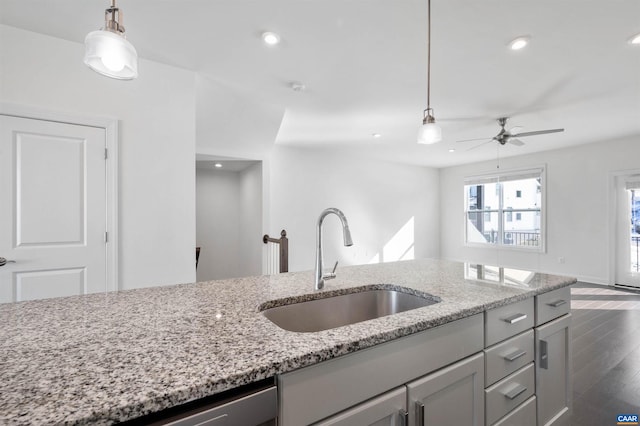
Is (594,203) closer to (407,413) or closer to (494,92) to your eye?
(494,92)

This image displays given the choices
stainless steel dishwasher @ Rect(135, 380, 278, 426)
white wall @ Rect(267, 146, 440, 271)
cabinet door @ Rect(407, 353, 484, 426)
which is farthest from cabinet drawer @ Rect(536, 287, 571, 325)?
white wall @ Rect(267, 146, 440, 271)

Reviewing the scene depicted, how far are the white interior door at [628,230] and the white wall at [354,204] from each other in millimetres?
3561

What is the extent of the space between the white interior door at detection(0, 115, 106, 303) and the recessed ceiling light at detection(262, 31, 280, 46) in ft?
4.96

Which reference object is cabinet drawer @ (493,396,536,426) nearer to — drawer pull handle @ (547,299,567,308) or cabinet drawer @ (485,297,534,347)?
cabinet drawer @ (485,297,534,347)

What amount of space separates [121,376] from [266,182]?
446 centimetres

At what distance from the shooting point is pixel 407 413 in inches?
35.4

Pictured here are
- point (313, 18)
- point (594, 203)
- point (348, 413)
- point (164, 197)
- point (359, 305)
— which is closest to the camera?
point (348, 413)

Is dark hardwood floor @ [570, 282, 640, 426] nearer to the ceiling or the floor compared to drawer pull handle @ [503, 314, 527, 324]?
nearer to the floor

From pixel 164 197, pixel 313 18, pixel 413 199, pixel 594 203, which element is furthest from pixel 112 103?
pixel 594 203

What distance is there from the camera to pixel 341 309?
143 centimetres

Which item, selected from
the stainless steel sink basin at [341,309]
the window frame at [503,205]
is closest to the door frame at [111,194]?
the stainless steel sink basin at [341,309]

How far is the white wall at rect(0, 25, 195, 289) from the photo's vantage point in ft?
7.14

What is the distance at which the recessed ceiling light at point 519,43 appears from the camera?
227cm

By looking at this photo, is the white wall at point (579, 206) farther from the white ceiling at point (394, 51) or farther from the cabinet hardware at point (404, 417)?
the cabinet hardware at point (404, 417)
